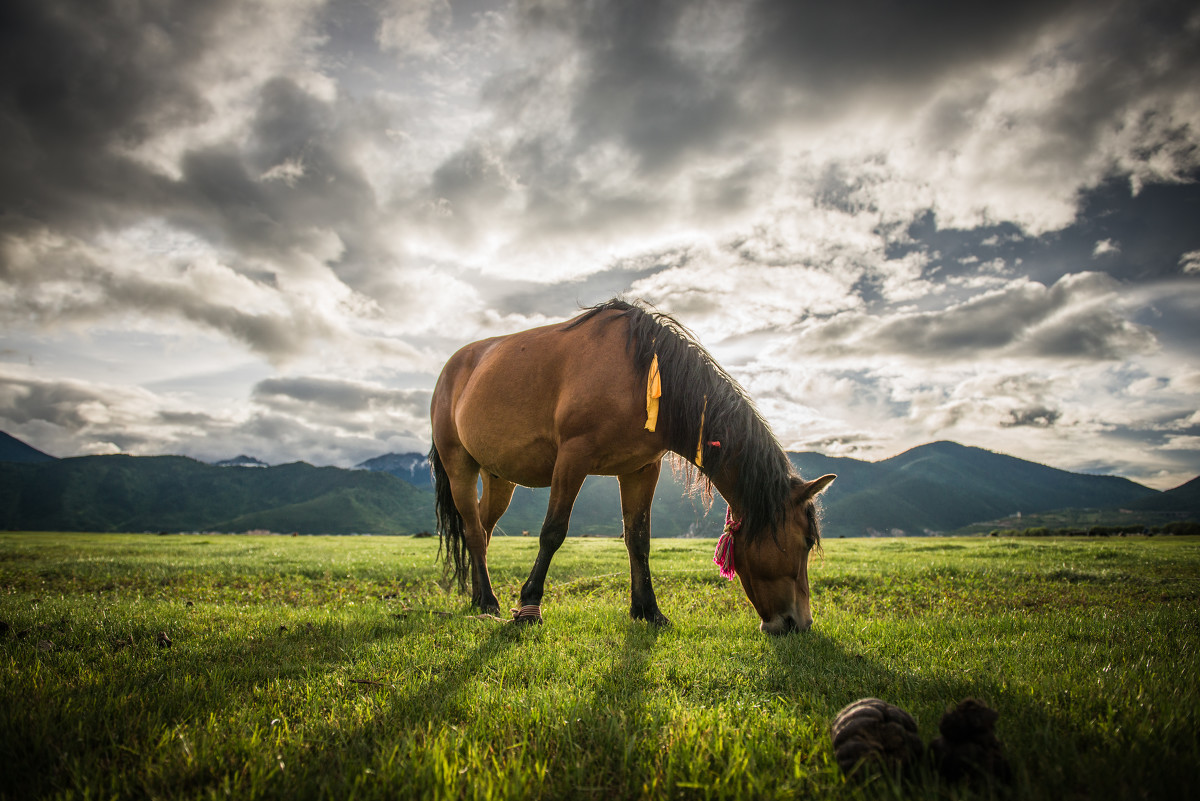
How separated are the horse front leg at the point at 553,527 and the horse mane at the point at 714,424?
1066 millimetres

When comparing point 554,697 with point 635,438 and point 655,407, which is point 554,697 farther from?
point 655,407

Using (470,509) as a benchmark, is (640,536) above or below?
below

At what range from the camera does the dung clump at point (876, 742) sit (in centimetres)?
204

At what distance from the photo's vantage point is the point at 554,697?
2889mm

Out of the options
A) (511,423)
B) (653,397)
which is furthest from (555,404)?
(653,397)

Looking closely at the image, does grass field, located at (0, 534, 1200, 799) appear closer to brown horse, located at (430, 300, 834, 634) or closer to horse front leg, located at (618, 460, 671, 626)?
horse front leg, located at (618, 460, 671, 626)

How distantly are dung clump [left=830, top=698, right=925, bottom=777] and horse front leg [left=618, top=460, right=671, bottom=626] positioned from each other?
3296 mm

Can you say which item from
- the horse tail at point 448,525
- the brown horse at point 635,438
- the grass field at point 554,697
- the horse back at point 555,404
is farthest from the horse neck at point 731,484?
the horse tail at point 448,525

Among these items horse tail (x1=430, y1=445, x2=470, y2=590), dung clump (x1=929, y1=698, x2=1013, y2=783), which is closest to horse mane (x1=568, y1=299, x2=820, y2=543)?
dung clump (x1=929, y1=698, x2=1013, y2=783)

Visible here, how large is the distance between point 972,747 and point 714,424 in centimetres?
346

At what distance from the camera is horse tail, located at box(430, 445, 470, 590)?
25.2ft

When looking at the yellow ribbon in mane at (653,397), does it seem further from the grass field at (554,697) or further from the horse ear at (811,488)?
the grass field at (554,697)

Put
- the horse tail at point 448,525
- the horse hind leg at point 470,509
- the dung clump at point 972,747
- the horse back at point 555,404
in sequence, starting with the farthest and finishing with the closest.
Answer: the horse tail at point 448,525 → the horse hind leg at point 470,509 → the horse back at point 555,404 → the dung clump at point 972,747

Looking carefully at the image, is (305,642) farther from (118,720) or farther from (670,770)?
(670,770)
